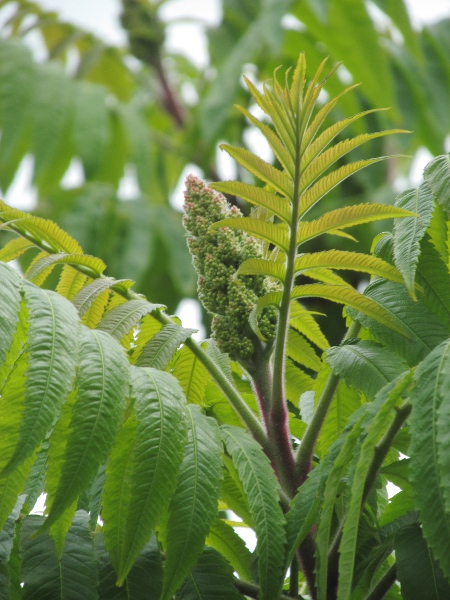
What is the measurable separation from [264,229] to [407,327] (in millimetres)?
218

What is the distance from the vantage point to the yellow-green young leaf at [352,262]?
110 cm

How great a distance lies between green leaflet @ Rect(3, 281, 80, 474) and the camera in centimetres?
89

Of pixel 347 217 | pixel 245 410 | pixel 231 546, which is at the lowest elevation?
pixel 231 546

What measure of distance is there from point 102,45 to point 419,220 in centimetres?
327

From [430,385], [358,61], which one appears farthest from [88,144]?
[430,385]

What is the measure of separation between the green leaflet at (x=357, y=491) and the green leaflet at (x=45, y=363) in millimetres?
312

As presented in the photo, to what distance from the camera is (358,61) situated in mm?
3148

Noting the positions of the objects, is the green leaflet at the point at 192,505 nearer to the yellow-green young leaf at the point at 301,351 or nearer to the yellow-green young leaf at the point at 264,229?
the yellow-green young leaf at the point at 264,229

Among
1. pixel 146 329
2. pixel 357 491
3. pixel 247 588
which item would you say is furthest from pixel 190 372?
pixel 357 491

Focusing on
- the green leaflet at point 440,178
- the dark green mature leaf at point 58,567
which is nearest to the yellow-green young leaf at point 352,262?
the green leaflet at point 440,178

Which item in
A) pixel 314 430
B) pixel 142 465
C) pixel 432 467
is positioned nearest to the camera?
pixel 432 467

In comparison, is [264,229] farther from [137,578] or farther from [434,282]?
[137,578]

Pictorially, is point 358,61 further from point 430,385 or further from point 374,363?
point 430,385

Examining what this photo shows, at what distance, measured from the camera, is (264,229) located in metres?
1.11
